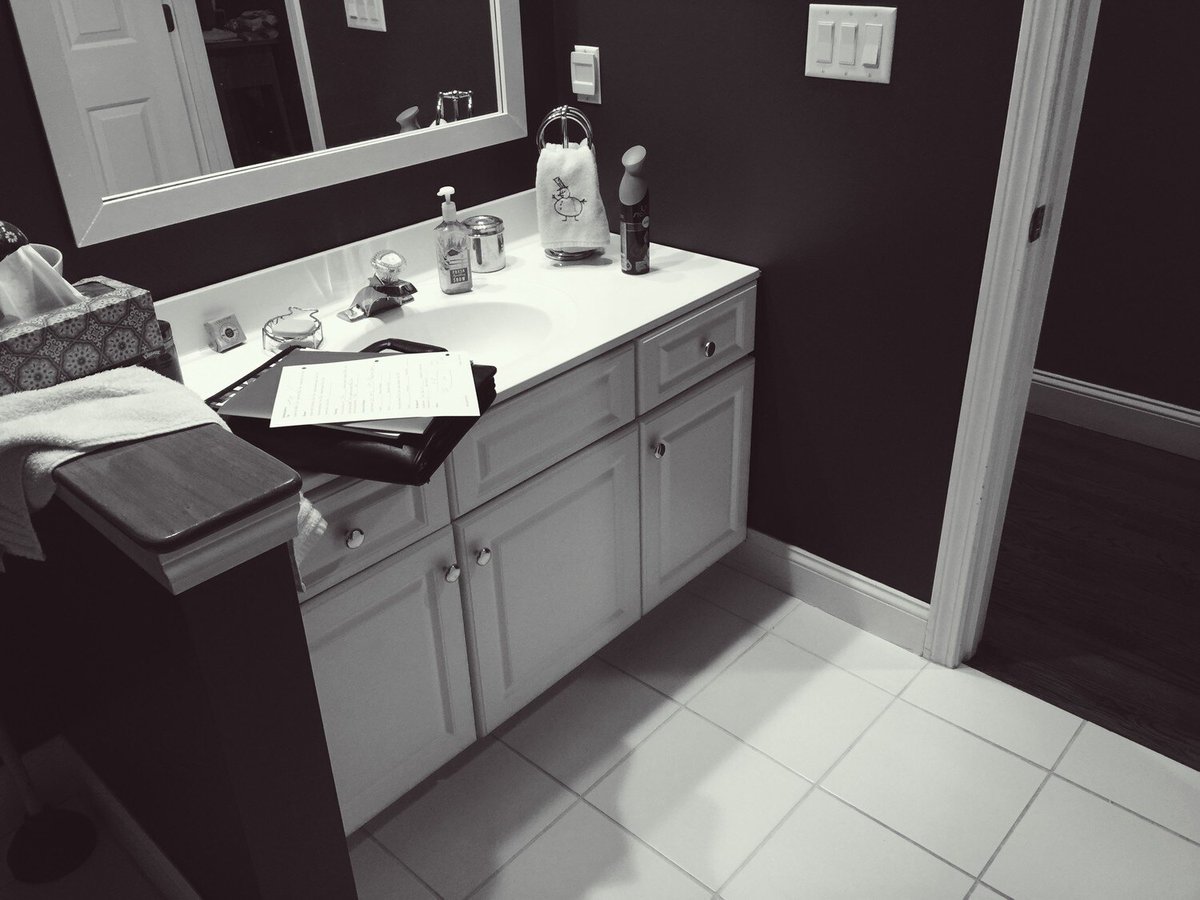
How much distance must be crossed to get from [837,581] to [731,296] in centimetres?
68

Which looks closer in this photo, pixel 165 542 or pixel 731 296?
pixel 165 542

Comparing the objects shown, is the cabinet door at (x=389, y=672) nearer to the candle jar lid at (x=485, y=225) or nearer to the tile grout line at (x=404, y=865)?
the tile grout line at (x=404, y=865)

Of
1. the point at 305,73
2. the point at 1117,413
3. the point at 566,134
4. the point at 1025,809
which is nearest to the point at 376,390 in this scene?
the point at 305,73

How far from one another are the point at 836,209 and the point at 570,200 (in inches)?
19.6

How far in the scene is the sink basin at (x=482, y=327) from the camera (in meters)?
1.77

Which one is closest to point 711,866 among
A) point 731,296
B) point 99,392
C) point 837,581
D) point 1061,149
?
point 837,581

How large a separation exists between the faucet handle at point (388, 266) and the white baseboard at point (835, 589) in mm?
1009

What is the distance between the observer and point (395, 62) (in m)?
1.79

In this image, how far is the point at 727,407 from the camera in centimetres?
205

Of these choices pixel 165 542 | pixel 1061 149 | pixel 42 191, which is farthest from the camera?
pixel 1061 149

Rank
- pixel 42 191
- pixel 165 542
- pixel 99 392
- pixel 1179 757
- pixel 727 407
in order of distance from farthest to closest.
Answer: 1. pixel 727 407
2. pixel 1179 757
3. pixel 42 191
4. pixel 99 392
5. pixel 165 542

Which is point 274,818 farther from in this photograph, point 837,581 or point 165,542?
point 837,581

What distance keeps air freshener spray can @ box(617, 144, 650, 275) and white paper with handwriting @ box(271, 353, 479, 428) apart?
1.92ft

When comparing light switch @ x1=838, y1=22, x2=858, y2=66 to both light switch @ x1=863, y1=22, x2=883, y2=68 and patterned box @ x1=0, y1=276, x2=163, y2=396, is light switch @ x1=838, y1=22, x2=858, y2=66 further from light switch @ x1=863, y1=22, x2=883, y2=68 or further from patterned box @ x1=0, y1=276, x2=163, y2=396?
patterned box @ x1=0, y1=276, x2=163, y2=396
